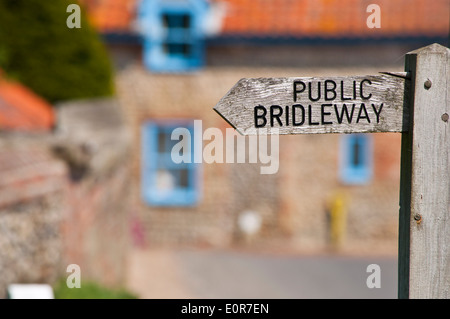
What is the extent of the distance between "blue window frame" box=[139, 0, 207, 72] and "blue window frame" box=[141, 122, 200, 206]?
128 cm

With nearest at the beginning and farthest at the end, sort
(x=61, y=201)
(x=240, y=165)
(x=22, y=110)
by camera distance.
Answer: (x=61, y=201)
(x=22, y=110)
(x=240, y=165)

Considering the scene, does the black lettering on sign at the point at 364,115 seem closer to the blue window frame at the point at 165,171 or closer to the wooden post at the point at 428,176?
the wooden post at the point at 428,176

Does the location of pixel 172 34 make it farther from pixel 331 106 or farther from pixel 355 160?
pixel 331 106

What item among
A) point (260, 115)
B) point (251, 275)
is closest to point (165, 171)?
point (251, 275)

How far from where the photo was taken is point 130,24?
590 inches

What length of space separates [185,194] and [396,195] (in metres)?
4.38

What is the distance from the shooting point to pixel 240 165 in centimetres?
1516

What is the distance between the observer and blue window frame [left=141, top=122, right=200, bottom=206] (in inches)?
604

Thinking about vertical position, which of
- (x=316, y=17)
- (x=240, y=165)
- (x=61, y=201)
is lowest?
(x=240, y=165)

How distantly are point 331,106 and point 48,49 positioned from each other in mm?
7564

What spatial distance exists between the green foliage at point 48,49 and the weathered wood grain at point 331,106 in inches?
283

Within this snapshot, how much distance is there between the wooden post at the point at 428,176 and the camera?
111 inches

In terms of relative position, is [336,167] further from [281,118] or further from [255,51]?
[281,118]

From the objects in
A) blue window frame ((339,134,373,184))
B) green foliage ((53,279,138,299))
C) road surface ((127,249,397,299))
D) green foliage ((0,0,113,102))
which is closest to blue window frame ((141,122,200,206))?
road surface ((127,249,397,299))
